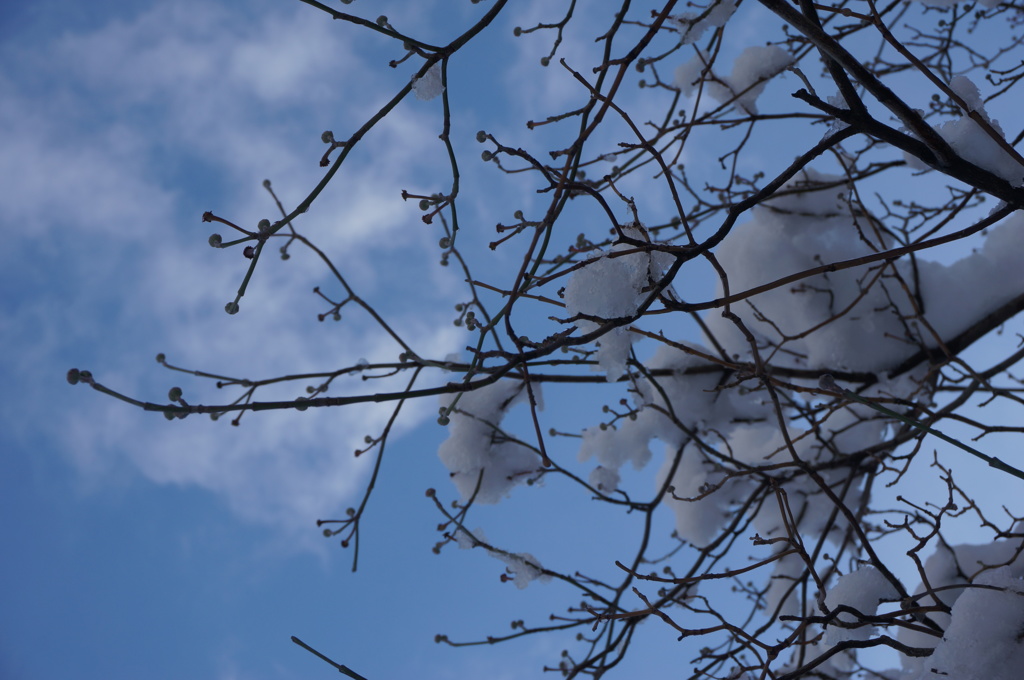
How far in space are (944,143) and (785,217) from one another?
1692mm

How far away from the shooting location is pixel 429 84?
129 centimetres

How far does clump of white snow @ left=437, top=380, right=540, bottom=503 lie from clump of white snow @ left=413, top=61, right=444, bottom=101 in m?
0.96

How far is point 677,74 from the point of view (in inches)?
90.9

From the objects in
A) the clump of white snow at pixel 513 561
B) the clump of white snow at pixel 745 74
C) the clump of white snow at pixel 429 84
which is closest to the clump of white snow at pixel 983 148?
the clump of white snow at pixel 429 84

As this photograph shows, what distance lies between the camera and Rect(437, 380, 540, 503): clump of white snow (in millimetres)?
2043

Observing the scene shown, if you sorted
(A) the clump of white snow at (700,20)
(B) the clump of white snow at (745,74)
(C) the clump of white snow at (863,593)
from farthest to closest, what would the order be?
(B) the clump of white snow at (745,74), (A) the clump of white snow at (700,20), (C) the clump of white snow at (863,593)

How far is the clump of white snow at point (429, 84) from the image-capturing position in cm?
127

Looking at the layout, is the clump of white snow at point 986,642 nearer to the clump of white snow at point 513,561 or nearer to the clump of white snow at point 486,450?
the clump of white snow at point 513,561

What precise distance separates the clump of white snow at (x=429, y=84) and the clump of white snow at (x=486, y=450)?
3.16 feet

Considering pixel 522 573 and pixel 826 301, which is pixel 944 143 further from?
pixel 826 301

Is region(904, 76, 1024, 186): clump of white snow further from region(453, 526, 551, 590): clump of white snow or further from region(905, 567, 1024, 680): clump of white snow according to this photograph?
region(453, 526, 551, 590): clump of white snow

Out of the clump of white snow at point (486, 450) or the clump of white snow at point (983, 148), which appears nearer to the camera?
the clump of white snow at point (983, 148)

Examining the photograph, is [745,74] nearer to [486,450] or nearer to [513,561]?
[486,450]

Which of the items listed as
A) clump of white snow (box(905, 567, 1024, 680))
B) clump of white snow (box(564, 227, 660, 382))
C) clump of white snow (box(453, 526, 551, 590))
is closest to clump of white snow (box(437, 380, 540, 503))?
clump of white snow (box(453, 526, 551, 590))
